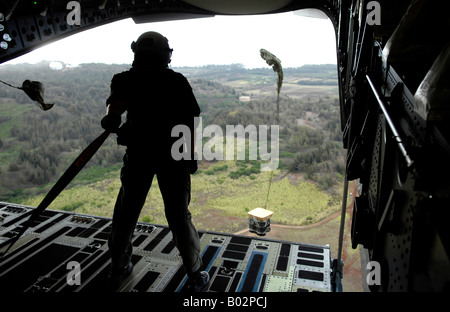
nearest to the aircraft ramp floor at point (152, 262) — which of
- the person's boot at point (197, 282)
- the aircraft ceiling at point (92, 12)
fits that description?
the person's boot at point (197, 282)

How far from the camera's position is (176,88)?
2561 millimetres

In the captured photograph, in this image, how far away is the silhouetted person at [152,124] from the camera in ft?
8.38

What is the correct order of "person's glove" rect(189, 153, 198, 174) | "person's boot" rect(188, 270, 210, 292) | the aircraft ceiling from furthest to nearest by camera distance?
the aircraft ceiling
"person's boot" rect(188, 270, 210, 292)
"person's glove" rect(189, 153, 198, 174)

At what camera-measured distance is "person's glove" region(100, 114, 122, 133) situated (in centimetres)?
240

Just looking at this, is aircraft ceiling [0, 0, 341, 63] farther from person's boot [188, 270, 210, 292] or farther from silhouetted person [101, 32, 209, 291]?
person's boot [188, 270, 210, 292]

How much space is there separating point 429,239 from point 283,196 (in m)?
15.2

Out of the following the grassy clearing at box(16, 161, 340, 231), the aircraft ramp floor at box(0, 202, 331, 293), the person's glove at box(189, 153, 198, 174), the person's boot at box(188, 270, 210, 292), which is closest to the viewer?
the person's glove at box(189, 153, 198, 174)

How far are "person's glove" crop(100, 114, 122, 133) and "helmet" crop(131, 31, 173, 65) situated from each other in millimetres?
585

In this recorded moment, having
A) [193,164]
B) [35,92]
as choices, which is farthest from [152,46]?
[35,92]

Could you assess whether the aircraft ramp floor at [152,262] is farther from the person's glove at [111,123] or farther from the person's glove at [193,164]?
the person's glove at [111,123]

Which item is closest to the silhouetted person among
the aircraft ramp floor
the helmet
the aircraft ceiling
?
the helmet
